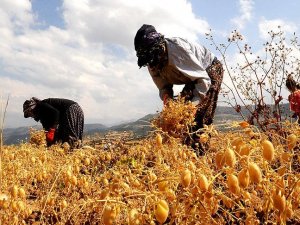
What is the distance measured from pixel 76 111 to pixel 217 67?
3505 millimetres

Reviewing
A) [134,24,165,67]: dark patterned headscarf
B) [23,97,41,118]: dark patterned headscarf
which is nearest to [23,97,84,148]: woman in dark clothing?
[23,97,41,118]: dark patterned headscarf

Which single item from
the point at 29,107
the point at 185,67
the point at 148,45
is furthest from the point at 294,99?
the point at 29,107

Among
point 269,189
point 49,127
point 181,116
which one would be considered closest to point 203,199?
point 269,189

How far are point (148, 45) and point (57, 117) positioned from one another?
3.63 meters

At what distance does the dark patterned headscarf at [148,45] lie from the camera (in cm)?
369

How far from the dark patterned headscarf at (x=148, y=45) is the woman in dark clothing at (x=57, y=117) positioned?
11.1 feet

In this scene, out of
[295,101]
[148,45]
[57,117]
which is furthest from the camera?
[57,117]

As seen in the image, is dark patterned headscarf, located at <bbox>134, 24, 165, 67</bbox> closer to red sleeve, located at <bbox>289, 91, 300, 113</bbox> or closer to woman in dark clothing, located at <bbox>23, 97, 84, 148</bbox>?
red sleeve, located at <bbox>289, 91, 300, 113</bbox>

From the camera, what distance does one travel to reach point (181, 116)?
3.61 meters

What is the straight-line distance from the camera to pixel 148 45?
12.1 ft

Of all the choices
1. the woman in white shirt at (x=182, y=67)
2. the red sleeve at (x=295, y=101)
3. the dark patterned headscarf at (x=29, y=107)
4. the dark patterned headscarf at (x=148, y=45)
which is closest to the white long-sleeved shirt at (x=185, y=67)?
the woman in white shirt at (x=182, y=67)

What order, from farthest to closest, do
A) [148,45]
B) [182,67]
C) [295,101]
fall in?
[295,101]
[182,67]
[148,45]

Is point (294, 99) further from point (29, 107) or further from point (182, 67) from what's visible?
point (29, 107)

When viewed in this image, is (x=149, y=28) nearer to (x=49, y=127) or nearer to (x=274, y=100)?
(x=274, y=100)
